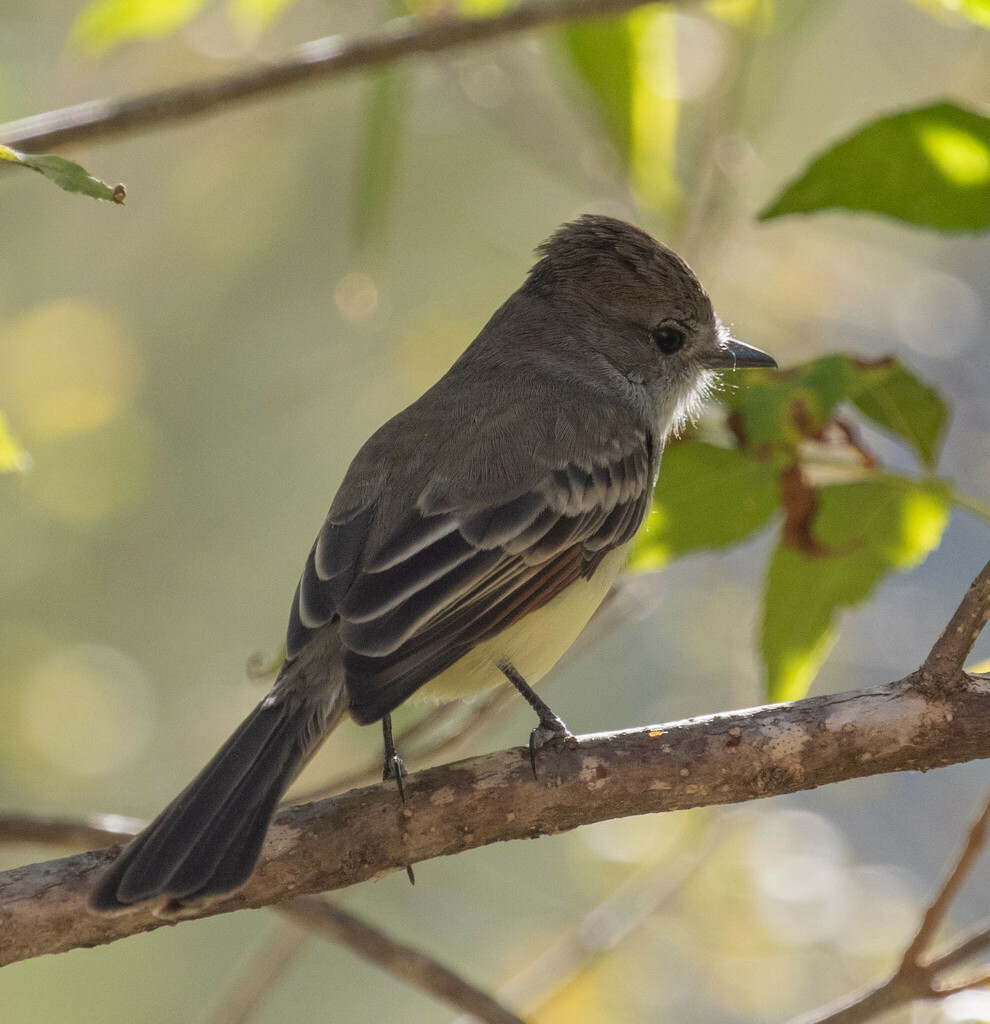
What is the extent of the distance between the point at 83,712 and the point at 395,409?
2.07 m

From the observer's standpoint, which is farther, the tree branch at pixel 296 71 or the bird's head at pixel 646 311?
the bird's head at pixel 646 311

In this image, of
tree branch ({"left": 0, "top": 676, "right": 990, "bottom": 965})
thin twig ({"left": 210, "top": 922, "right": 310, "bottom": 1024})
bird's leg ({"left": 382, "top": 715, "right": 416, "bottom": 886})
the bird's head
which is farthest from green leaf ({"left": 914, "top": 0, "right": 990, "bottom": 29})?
thin twig ({"left": 210, "top": 922, "right": 310, "bottom": 1024})

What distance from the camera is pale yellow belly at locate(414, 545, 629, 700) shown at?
2807 mm

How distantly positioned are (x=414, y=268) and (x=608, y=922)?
341cm

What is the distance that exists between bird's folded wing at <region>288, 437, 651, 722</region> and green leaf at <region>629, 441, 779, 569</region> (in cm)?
27

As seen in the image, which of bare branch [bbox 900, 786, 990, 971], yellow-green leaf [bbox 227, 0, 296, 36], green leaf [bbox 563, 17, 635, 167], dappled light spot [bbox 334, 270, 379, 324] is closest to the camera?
bare branch [bbox 900, 786, 990, 971]

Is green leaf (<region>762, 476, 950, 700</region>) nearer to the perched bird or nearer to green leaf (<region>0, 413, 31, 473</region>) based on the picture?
the perched bird

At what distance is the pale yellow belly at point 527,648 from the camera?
2.81 m

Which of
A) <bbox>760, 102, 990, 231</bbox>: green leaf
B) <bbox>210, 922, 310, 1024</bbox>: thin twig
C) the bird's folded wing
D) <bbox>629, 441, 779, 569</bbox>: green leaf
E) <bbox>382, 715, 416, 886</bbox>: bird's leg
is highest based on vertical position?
<bbox>760, 102, 990, 231</bbox>: green leaf

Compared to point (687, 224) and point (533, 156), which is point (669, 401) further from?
point (533, 156)

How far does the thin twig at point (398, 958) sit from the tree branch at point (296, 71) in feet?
5.62

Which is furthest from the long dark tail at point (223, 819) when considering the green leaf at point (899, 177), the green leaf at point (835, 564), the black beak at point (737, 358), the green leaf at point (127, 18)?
the black beak at point (737, 358)

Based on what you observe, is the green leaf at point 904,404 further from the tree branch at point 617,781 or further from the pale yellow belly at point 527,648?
the pale yellow belly at point 527,648

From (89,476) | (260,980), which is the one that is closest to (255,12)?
(89,476)
